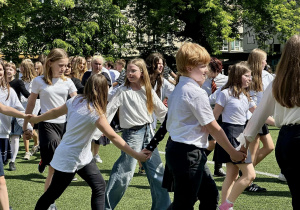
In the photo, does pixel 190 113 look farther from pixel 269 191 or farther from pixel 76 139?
pixel 269 191

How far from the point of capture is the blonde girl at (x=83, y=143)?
493 cm

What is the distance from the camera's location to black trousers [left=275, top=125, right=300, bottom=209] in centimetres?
389

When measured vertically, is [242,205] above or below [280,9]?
below

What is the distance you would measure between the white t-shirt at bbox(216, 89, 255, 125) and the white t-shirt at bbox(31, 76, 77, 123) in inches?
82.7

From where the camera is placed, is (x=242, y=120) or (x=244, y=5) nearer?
(x=242, y=120)

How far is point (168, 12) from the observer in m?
36.9

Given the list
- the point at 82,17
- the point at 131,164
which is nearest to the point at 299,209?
the point at 131,164

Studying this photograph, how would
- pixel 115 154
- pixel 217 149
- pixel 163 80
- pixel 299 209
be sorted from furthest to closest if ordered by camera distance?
pixel 115 154 < pixel 163 80 < pixel 217 149 < pixel 299 209

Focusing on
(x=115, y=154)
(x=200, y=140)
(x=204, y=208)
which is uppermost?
(x=200, y=140)

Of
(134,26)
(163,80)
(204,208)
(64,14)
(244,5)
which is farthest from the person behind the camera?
(134,26)

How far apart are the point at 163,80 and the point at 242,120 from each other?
6.28 ft

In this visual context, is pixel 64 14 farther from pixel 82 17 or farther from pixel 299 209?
pixel 299 209

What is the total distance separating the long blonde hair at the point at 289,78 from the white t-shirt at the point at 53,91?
12.3 ft

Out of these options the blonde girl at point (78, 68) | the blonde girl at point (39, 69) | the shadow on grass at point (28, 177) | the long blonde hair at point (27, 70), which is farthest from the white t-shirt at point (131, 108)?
the blonde girl at point (39, 69)
